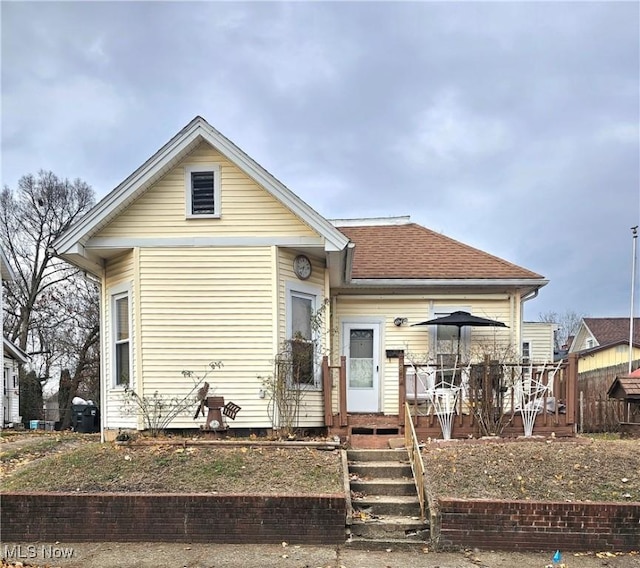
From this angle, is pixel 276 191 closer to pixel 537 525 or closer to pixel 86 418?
pixel 537 525

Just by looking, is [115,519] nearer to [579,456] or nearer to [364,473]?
[364,473]

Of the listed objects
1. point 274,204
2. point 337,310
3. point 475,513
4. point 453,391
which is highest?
point 274,204

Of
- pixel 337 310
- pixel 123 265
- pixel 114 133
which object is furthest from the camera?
pixel 114 133

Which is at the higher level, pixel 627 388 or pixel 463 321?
pixel 463 321

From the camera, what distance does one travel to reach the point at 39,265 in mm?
30922

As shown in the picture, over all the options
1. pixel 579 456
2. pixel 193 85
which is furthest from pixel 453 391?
pixel 193 85

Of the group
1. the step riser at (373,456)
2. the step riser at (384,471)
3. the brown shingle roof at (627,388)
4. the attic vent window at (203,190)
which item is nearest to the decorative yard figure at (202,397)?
the step riser at (373,456)

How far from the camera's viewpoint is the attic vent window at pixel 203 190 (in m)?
10.1

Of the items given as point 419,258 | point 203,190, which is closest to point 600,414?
point 419,258

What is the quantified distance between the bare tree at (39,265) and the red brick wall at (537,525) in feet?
89.6

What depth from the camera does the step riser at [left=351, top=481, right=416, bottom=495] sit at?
7516mm

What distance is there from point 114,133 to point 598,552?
13.1m

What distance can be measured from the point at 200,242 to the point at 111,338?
8.57 feet

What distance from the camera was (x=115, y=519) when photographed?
6.57 meters
